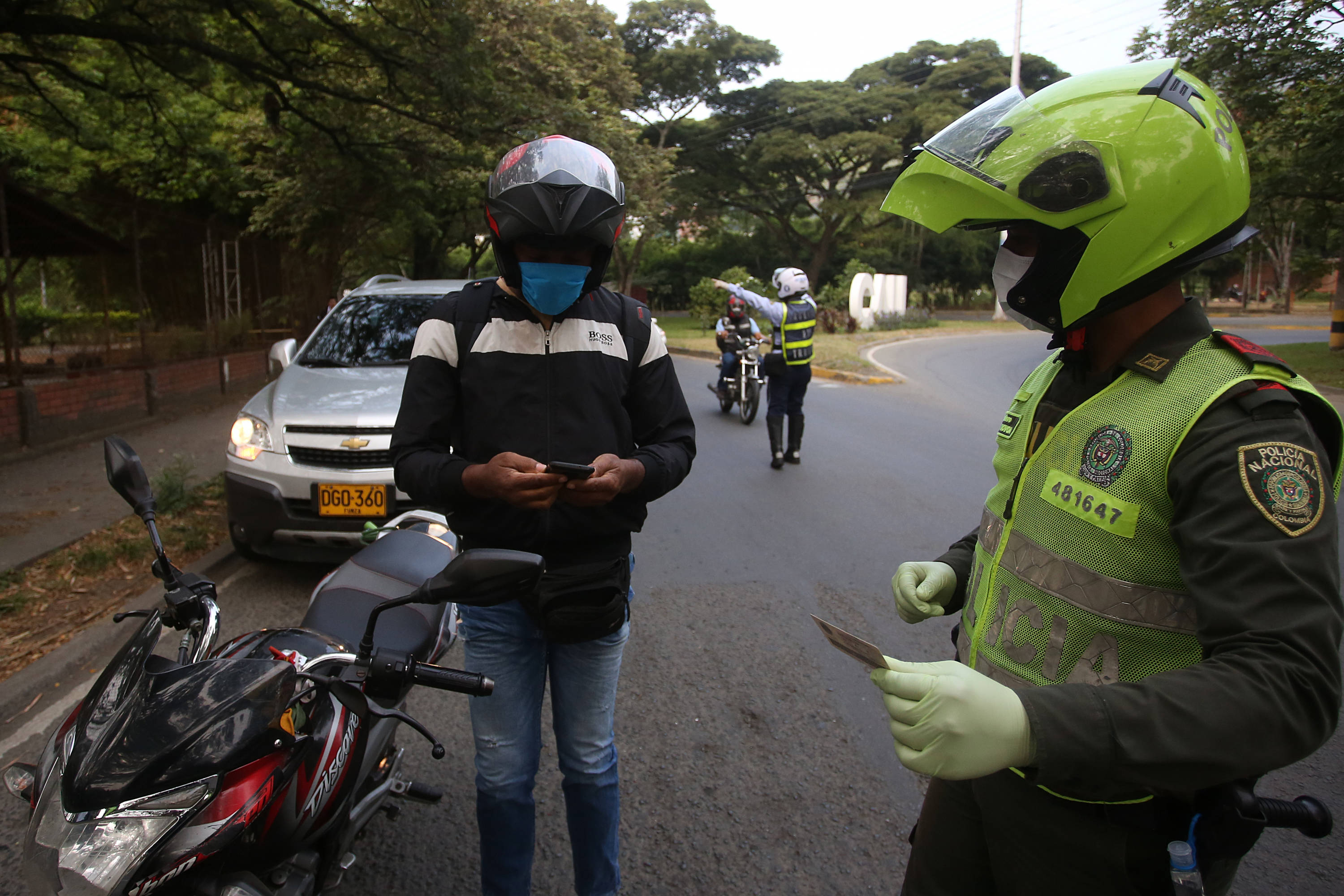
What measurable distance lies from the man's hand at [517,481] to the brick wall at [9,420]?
823 cm

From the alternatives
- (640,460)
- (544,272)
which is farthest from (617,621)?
(544,272)

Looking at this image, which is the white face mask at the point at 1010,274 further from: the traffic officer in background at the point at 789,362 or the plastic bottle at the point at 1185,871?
the traffic officer in background at the point at 789,362

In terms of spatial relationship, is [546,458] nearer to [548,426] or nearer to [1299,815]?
[548,426]

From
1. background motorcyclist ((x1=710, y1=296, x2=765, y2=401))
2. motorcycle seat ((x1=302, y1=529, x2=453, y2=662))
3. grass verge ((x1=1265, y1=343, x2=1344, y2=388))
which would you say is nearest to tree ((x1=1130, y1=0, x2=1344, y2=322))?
grass verge ((x1=1265, y1=343, x2=1344, y2=388))

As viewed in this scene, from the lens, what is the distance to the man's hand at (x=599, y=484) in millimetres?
1851

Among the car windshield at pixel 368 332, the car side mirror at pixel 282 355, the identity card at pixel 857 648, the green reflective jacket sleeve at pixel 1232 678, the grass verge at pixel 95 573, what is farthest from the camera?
the car side mirror at pixel 282 355

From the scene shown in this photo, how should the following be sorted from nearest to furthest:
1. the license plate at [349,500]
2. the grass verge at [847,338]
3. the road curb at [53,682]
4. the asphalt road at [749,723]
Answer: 1. the asphalt road at [749,723]
2. the road curb at [53,682]
3. the license plate at [349,500]
4. the grass verge at [847,338]

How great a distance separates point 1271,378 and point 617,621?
4.59ft

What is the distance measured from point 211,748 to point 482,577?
0.57 meters

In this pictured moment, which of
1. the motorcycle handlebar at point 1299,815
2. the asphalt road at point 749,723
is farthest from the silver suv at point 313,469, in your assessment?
the motorcycle handlebar at point 1299,815

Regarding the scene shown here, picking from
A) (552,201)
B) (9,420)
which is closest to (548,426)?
(552,201)

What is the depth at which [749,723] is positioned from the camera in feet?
11.1

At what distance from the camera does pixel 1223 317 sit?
35.9 m

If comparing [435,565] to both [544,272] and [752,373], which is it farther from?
[752,373]
